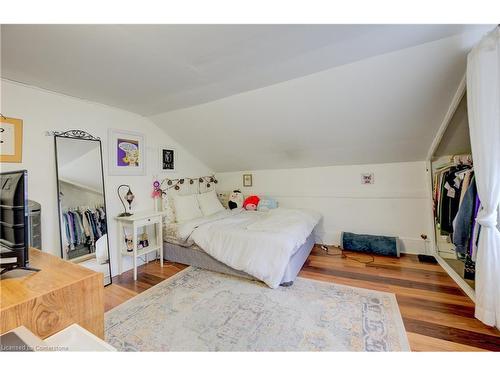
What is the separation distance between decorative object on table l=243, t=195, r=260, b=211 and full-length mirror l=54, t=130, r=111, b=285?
224 cm

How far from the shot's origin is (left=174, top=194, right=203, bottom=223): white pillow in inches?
129

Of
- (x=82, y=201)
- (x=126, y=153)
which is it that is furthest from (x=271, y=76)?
(x=82, y=201)

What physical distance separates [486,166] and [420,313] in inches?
50.9

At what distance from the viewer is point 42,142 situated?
7.01 ft

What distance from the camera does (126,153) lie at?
2.88 meters

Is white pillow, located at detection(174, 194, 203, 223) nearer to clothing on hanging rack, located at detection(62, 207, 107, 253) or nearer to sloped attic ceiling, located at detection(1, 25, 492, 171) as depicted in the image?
clothing on hanging rack, located at detection(62, 207, 107, 253)

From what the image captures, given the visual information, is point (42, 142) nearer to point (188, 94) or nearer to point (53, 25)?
point (53, 25)

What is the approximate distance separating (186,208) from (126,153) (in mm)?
1143

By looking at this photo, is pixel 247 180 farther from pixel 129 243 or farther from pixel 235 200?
pixel 129 243

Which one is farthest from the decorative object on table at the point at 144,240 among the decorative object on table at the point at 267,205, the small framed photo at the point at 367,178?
the small framed photo at the point at 367,178

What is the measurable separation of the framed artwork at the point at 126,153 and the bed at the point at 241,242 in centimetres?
71

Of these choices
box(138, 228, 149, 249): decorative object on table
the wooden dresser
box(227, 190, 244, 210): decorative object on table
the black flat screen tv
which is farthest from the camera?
box(227, 190, 244, 210): decorative object on table

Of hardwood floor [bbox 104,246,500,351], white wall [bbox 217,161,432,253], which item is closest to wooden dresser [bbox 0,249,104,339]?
hardwood floor [bbox 104,246,500,351]

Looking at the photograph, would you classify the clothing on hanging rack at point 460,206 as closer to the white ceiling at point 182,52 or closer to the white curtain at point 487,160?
the white curtain at point 487,160
